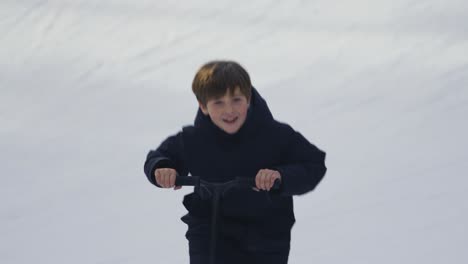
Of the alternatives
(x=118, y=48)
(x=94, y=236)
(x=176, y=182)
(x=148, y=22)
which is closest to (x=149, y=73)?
(x=118, y=48)

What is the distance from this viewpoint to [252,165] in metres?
3.91

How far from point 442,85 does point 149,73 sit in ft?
10.3

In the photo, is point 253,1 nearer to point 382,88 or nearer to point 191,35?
point 191,35

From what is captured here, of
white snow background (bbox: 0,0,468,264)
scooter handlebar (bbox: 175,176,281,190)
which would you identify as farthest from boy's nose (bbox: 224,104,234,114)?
white snow background (bbox: 0,0,468,264)

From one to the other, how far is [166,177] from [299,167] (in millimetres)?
490

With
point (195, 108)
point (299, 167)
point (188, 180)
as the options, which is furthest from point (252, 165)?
point (195, 108)

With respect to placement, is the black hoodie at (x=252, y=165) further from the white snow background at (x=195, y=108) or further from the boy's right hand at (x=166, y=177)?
the white snow background at (x=195, y=108)

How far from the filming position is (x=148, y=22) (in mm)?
12734

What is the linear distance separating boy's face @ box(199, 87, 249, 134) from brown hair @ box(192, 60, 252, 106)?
2 centimetres

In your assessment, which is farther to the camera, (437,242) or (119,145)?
(119,145)

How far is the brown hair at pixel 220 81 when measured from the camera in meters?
3.77

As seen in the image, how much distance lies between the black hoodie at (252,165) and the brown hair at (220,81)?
0.47ft

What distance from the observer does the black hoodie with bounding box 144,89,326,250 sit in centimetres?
388

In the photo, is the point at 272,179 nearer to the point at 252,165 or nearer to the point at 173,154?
the point at 252,165
